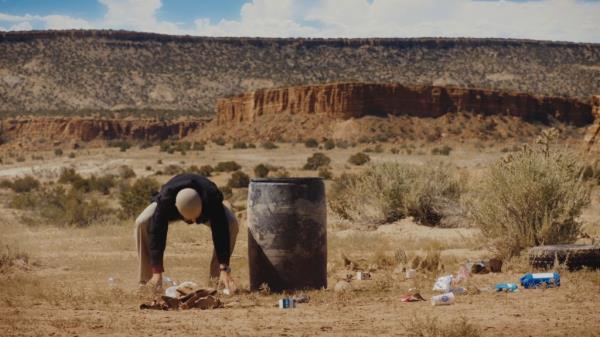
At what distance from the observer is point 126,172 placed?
4012 cm

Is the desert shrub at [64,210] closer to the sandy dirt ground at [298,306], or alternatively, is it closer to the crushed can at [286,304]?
the sandy dirt ground at [298,306]

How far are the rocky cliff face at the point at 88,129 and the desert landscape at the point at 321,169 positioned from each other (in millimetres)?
198

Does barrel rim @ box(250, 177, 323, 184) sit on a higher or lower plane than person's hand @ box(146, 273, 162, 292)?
higher

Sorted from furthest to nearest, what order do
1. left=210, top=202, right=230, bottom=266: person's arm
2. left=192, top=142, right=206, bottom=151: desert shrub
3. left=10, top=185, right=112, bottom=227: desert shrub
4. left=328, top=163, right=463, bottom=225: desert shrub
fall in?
left=192, top=142, right=206, bottom=151: desert shrub
left=10, top=185, right=112, bottom=227: desert shrub
left=328, top=163, right=463, bottom=225: desert shrub
left=210, top=202, right=230, bottom=266: person's arm

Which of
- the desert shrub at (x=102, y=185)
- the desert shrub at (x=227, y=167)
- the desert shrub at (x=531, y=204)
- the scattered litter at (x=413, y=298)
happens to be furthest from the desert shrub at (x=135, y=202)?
the desert shrub at (x=227, y=167)

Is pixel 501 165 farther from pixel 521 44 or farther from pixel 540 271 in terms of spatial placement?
pixel 521 44

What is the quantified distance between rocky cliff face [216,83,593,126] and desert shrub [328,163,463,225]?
48.4 meters

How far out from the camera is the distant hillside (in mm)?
88062

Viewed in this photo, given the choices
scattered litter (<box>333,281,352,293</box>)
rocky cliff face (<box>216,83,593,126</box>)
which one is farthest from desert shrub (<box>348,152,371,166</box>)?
scattered litter (<box>333,281,352,293</box>)

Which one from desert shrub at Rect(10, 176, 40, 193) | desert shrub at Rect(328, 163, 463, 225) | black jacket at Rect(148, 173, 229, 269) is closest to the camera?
black jacket at Rect(148, 173, 229, 269)

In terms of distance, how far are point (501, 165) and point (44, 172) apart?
3408 cm

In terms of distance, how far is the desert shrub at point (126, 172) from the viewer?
39.7m

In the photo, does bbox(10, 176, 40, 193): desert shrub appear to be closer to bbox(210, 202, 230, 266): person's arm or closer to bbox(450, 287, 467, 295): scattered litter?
bbox(210, 202, 230, 266): person's arm

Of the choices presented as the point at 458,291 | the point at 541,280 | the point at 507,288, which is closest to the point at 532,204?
the point at 541,280
